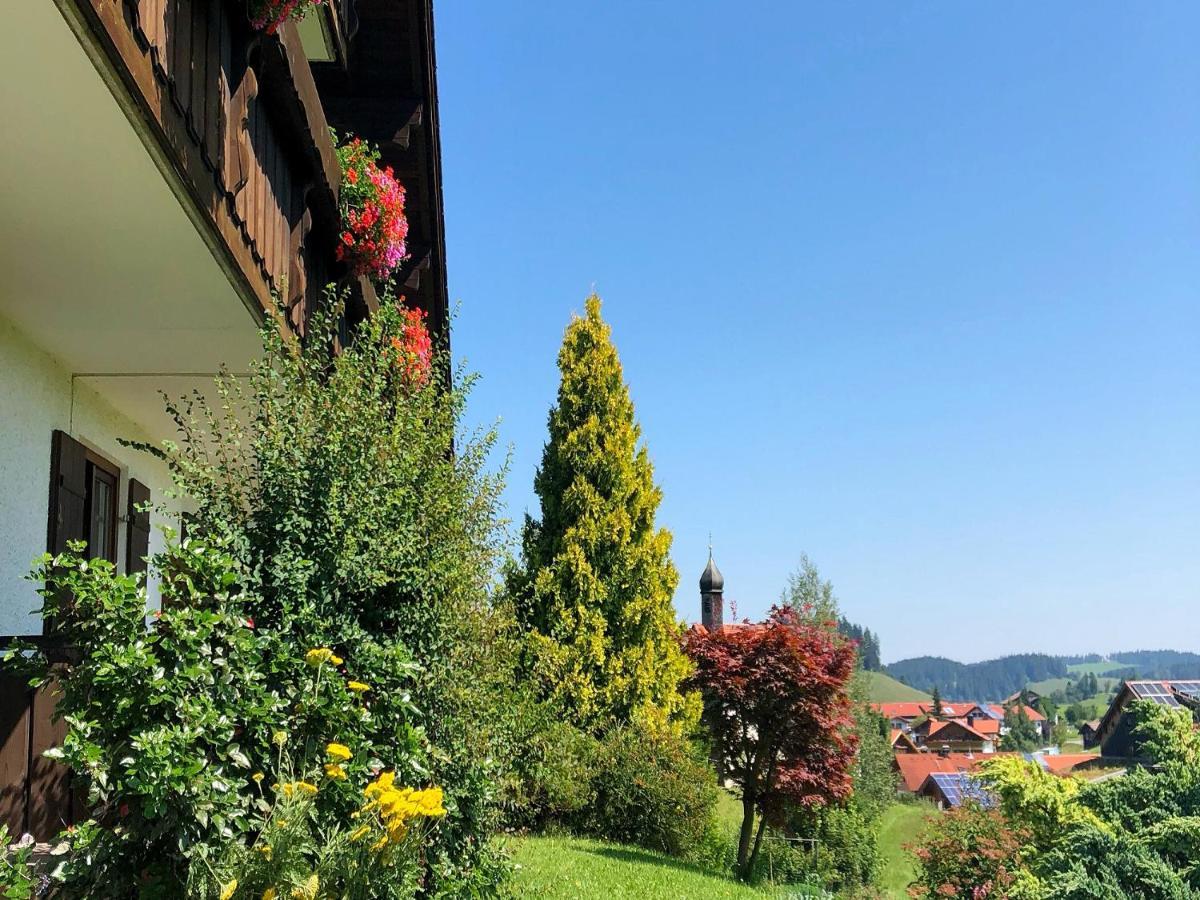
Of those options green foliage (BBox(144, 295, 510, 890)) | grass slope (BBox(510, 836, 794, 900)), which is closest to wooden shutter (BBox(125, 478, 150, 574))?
green foliage (BBox(144, 295, 510, 890))

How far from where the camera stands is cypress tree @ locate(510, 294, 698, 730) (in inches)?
734

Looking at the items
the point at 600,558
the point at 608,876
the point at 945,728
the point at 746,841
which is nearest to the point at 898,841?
the point at 600,558

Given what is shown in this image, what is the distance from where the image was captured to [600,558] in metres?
19.4

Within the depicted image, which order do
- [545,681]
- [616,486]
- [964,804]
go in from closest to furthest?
[964,804] → [545,681] → [616,486]

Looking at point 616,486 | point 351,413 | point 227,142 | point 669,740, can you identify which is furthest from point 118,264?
point 616,486

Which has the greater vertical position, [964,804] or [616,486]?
[616,486]

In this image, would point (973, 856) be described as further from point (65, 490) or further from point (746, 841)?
point (65, 490)

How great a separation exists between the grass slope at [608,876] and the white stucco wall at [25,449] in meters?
4.08

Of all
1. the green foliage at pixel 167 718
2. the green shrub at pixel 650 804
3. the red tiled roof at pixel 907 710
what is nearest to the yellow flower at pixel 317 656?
the green foliage at pixel 167 718

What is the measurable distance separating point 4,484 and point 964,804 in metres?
10.5

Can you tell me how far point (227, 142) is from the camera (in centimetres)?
483

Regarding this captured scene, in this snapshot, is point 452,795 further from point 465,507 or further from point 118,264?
point 118,264

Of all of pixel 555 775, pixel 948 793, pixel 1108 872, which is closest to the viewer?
pixel 1108 872

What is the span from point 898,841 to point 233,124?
3381cm
